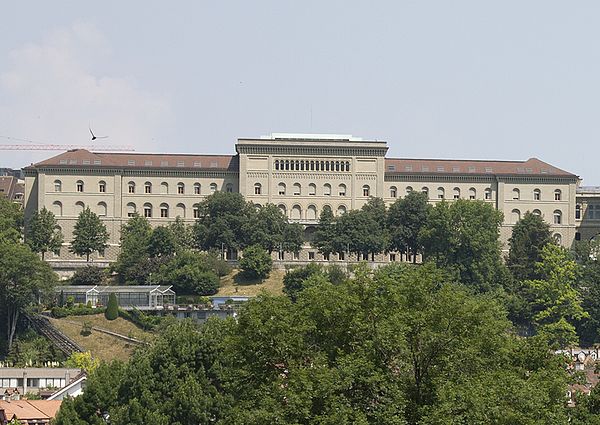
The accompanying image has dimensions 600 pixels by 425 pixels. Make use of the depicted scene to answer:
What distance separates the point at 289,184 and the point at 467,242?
90.5 feet

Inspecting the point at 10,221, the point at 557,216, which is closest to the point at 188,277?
the point at 10,221

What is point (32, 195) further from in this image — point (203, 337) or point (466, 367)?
point (466, 367)

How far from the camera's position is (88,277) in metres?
116

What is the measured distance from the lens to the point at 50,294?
341 feet

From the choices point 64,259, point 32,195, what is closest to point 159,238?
point 64,259

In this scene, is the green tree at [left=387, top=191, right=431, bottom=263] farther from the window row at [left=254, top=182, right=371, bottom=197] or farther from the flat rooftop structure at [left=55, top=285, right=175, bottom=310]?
the flat rooftop structure at [left=55, top=285, right=175, bottom=310]

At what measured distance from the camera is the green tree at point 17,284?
3880 inches

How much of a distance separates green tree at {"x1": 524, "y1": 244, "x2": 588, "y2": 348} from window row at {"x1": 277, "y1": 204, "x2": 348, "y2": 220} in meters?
29.1

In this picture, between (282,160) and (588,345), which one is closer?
(588,345)

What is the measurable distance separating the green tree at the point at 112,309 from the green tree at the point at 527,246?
33.8 m

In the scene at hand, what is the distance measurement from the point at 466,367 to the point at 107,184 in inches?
3887

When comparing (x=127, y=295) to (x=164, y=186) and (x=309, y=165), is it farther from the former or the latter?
(x=309, y=165)

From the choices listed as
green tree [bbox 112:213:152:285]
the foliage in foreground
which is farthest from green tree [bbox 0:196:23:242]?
the foliage in foreground

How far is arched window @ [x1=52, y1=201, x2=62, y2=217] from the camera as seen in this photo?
5305 inches
